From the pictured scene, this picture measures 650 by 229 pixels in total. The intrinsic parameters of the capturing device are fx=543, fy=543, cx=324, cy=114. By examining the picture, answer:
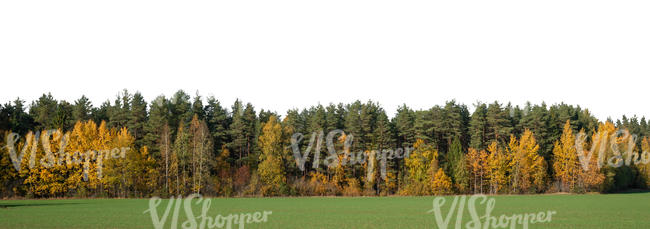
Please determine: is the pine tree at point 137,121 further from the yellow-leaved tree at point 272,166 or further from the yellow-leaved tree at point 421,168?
the yellow-leaved tree at point 421,168

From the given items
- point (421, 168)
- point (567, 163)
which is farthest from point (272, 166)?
point (567, 163)

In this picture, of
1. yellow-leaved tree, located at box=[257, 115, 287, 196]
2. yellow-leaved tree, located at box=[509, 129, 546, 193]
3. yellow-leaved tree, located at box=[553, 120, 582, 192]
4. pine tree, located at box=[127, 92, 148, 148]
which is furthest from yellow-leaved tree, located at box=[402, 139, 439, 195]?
pine tree, located at box=[127, 92, 148, 148]

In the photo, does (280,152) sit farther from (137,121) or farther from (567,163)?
(567,163)

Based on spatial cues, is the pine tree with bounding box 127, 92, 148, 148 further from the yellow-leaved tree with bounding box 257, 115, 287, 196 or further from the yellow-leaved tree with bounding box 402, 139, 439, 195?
the yellow-leaved tree with bounding box 402, 139, 439, 195

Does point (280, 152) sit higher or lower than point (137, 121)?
lower

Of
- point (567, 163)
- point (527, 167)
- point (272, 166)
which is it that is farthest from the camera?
point (567, 163)

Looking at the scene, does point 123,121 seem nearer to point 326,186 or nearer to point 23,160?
point 23,160

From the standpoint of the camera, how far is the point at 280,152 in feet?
278

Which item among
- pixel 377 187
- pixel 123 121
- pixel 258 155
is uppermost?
pixel 123 121

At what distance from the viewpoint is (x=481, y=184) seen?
3600 inches

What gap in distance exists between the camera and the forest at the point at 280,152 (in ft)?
257

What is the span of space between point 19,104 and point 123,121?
2269 centimetres

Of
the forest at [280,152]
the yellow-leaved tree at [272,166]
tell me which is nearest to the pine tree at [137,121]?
the forest at [280,152]

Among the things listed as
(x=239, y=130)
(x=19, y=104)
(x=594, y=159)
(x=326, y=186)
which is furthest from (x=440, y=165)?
(x=19, y=104)
